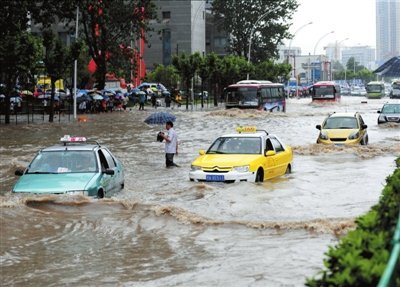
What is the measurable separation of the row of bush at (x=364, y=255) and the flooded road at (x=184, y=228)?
12.5 feet

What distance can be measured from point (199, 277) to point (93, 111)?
5096cm

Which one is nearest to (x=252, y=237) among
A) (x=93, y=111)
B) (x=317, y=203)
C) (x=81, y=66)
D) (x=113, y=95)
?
(x=317, y=203)

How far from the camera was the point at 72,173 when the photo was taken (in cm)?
1441

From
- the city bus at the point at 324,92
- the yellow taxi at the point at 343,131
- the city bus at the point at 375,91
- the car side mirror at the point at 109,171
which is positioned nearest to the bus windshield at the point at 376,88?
the city bus at the point at 375,91

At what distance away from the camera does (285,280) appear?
854 cm

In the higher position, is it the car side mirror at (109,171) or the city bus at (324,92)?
the city bus at (324,92)

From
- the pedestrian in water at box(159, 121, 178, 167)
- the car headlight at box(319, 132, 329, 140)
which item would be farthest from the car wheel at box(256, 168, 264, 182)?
the car headlight at box(319, 132, 329, 140)

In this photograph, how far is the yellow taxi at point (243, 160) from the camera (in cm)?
1681

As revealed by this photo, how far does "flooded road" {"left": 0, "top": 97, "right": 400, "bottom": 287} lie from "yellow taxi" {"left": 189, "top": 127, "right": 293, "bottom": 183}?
279mm

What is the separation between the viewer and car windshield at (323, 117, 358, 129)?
91.8 ft

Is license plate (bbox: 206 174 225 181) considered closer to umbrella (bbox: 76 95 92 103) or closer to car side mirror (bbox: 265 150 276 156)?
car side mirror (bbox: 265 150 276 156)

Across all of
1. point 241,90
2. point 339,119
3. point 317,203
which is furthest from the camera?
point 241,90

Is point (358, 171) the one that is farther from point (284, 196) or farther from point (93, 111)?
point (93, 111)

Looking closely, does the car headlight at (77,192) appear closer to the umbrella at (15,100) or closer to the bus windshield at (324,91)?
the umbrella at (15,100)
